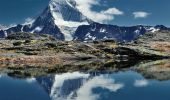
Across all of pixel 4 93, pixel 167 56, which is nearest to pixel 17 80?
pixel 4 93

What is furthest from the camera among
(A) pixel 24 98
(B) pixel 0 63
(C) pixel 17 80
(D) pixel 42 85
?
(B) pixel 0 63

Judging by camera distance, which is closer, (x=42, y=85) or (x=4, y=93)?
(x=4, y=93)

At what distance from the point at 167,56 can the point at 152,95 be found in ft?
459

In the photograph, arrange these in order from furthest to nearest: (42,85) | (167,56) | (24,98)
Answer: (167,56) < (42,85) < (24,98)

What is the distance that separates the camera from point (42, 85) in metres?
83.7

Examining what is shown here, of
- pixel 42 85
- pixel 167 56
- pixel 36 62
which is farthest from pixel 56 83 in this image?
pixel 167 56

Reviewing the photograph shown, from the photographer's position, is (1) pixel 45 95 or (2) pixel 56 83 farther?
(2) pixel 56 83

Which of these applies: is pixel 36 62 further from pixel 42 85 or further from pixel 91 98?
pixel 91 98

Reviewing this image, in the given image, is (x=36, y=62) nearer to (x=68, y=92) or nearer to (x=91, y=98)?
(x=68, y=92)

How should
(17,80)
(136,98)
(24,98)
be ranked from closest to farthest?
(136,98)
(24,98)
(17,80)

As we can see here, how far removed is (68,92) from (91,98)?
1041 centimetres

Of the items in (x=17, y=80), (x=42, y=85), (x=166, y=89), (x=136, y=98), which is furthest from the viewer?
(x=17, y=80)

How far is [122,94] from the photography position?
64375mm

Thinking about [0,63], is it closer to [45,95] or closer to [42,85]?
[42,85]
